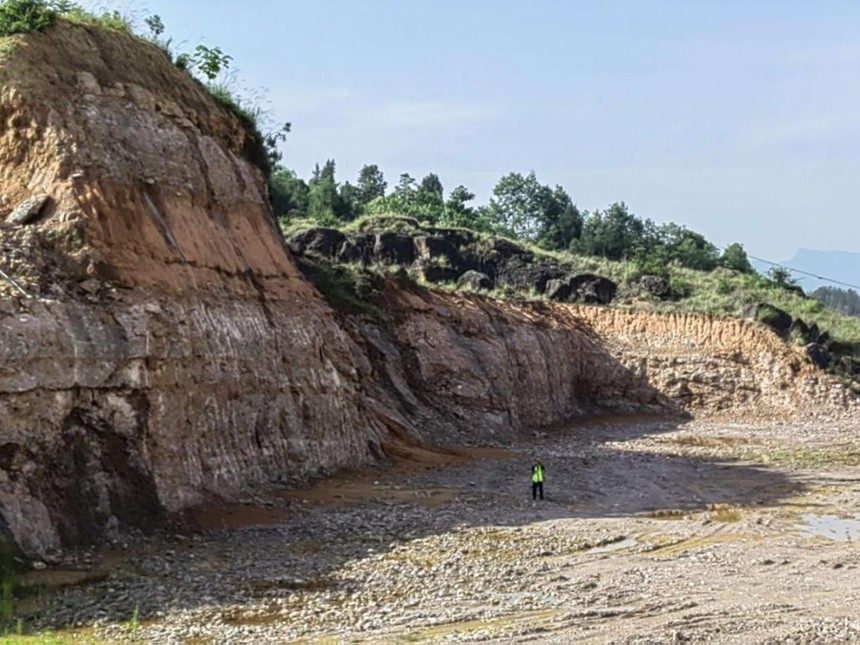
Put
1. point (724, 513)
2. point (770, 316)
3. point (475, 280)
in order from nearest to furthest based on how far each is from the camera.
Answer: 1. point (724, 513)
2. point (770, 316)
3. point (475, 280)

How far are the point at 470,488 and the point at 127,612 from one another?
1279 cm

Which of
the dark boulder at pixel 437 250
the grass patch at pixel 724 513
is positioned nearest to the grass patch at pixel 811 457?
the grass patch at pixel 724 513

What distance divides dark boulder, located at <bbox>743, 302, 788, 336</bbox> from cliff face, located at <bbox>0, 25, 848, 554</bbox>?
1808cm

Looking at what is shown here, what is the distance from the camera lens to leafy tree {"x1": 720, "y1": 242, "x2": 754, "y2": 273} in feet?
259

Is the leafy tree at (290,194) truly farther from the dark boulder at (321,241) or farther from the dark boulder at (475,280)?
the dark boulder at (475,280)

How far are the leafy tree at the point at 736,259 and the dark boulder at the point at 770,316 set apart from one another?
88.2 ft

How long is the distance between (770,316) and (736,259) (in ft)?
111

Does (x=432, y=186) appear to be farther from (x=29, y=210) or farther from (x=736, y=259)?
(x=29, y=210)

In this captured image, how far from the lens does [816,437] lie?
39.7 meters

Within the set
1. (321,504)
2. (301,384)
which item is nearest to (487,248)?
(301,384)

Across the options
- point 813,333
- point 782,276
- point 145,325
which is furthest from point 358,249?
point 145,325

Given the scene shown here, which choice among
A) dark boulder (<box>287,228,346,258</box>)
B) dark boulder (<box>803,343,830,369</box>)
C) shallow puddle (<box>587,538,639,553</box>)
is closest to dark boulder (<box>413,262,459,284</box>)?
dark boulder (<box>287,228,346,258</box>)

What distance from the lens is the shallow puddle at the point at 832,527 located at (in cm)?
2159

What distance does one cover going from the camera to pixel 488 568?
17812mm
